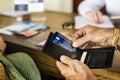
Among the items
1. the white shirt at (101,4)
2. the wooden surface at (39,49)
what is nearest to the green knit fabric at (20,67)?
the wooden surface at (39,49)

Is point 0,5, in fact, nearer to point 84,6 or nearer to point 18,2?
point 18,2

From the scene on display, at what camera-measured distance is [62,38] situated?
90 cm

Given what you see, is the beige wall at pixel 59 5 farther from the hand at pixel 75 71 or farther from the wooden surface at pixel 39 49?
the hand at pixel 75 71

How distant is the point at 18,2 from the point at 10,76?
0.74 m

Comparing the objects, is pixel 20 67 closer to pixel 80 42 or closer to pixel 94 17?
pixel 80 42

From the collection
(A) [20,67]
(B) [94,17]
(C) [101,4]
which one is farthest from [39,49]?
(C) [101,4]

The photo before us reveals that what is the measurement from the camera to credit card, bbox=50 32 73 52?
0.88 meters

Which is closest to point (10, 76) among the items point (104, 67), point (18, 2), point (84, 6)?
point (104, 67)

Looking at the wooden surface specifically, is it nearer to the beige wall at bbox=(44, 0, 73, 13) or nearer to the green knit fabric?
the green knit fabric

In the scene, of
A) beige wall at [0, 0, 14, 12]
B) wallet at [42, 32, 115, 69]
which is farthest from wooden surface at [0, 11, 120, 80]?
beige wall at [0, 0, 14, 12]

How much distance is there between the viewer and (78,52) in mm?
888

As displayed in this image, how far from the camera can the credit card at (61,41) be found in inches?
34.8

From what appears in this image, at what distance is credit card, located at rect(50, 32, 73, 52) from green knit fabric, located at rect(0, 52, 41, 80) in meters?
0.18

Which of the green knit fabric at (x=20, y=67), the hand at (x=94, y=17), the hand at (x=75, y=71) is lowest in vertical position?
the green knit fabric at (x=20, y=67)
